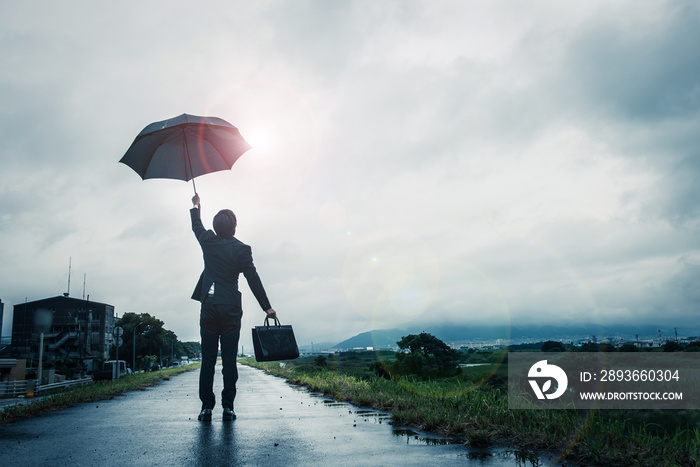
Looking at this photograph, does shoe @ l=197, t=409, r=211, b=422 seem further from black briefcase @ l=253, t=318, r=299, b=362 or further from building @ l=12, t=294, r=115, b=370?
building @ l=12, t=294, r=115, b=370

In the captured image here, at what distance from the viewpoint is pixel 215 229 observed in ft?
20.1

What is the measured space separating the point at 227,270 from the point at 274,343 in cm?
101

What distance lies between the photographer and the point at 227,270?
19.3ft

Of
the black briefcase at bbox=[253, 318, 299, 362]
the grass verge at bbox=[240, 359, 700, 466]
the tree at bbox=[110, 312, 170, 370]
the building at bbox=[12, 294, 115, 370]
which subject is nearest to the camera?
the grass verge at bbox=[240, 359, 700, 466]

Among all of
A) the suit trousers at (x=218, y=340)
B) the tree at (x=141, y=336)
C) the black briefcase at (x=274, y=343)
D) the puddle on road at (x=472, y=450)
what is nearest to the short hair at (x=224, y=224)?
the suit trousers at (x=218, y=340)

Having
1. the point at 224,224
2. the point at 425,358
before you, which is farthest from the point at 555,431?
the point at 425,358

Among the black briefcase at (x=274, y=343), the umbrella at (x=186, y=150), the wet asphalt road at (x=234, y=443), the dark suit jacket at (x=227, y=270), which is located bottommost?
the wet asphalt road at (x=234, y=443)

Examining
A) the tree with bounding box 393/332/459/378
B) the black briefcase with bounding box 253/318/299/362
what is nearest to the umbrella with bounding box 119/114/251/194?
the black briefcase with bounding box 253/318/299/362

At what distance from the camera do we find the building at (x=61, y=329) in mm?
93188

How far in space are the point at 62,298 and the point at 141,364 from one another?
25.0 meters

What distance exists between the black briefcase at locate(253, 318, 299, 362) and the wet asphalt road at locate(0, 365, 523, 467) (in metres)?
0.75

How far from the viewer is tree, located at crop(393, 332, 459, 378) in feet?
127

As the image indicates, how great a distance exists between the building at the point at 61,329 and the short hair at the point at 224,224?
98.9 m

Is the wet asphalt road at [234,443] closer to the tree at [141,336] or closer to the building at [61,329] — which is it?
the tree at [141,336]
